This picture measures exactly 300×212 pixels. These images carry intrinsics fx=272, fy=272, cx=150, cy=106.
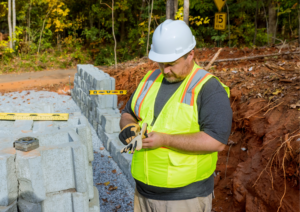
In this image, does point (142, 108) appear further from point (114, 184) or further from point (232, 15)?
point (232, 15)

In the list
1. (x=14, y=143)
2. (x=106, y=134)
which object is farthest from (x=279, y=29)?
(x=14, y=143)

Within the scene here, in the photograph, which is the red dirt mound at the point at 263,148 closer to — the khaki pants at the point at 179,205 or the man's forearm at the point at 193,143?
the khaki pants at the point at 179,205

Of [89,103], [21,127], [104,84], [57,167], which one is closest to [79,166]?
[57,167]

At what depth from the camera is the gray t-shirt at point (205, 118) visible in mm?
1646

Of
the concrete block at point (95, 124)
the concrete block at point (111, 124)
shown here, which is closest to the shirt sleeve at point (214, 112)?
the concrete block at point (111, 124)

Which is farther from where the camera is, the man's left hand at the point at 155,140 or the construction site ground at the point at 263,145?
the construction site ground at the point at 263,145

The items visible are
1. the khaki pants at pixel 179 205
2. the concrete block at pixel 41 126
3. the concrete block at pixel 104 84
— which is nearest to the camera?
the khaki pants at pixel 179 205

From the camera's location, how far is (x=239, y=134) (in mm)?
3824

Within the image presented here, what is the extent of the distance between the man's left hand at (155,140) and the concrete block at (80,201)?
3.26ft

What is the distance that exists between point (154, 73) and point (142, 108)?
1.04 feet

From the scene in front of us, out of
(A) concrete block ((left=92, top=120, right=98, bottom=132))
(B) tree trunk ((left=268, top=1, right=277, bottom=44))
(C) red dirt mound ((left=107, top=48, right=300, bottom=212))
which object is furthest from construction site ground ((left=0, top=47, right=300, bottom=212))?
(B) tree trunk ((left=268, top=1, right=277, bottom=44))

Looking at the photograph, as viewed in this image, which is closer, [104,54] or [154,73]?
[154,73]

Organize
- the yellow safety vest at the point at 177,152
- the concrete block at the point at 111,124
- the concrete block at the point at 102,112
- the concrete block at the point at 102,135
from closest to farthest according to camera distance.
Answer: the yellow safety vest at the point at 177,152 → the concrete block at the point at 111,124 → the concrete block at the point at 102,135 → the concrete block at the point at 102,112

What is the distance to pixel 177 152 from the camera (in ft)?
5.93
